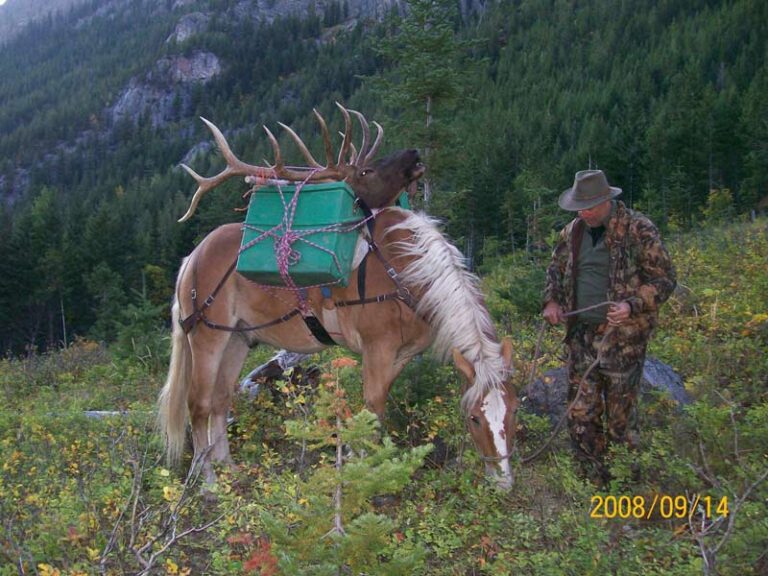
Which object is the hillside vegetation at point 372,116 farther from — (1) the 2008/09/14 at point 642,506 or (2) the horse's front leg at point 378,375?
(1) the 2008/09/14 at point 642,506

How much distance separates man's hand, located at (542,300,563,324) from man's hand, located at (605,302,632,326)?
0.47m

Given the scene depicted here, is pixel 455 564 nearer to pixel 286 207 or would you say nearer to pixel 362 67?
pixel 286 207

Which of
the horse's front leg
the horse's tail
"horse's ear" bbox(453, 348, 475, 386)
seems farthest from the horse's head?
the horse's tail

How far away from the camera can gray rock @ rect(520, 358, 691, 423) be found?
5211mm

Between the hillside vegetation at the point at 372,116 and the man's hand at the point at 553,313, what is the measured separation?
4098 millimetres

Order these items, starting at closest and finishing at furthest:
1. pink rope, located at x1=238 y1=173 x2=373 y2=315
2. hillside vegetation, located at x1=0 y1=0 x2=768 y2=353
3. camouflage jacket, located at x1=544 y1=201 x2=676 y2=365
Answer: camouflage jacket, located at x1=544 y1=201 x2=676 y2=365 → pink rope, located at x1=238 y1=173 x2=373 y2=315 → hillside vegetation, located at x1=0 y1=0 x2=768 y2=353

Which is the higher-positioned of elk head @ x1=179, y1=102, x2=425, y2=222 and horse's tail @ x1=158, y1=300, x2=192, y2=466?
elk head @ x1=179, y1=102, x2=425, y2=222

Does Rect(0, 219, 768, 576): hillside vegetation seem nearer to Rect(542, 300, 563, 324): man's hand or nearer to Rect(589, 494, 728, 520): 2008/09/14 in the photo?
Rect(589, 494, 728, 520): 2008/09/14

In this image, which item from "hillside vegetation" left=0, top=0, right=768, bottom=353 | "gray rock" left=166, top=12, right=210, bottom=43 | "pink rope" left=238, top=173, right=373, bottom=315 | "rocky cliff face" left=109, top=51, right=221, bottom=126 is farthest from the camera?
"gray rock" left=166, top=12, right=210, bottom=43

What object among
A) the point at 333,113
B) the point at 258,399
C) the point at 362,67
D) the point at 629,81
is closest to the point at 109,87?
the point at 362,67

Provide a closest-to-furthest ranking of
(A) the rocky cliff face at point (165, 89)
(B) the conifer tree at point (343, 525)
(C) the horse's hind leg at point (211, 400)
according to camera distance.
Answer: (B) the conifer tree at point (343, 525)
(C) the horse's hind leg at point (211, 400)
(A) the rocky cliff face at point (165, 89)

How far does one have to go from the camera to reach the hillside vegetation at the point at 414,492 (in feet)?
8.73

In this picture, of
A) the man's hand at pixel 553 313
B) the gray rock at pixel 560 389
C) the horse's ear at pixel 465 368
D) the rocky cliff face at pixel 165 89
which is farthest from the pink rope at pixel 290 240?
the rocky cliff face at pixel 165 89

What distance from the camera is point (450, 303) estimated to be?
14.6 feet
